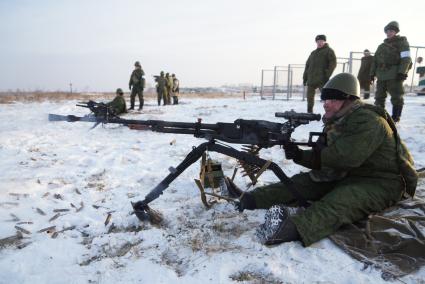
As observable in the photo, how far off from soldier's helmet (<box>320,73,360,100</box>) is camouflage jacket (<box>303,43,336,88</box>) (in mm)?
6124

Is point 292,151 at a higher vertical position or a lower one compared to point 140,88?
lower

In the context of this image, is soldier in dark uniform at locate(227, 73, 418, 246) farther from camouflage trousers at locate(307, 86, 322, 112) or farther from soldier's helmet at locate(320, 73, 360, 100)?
camouflage trousers at locate(307, 86, 322, 112)

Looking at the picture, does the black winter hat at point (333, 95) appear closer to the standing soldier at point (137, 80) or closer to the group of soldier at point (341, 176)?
the group of soldier at point (341, 176)

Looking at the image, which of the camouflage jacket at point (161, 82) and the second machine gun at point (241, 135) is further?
the camouflage jacket at point (161, 82)

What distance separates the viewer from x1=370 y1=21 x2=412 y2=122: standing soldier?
7.44 m

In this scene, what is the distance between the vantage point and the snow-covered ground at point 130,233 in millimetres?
2746

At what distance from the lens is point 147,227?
3682mm

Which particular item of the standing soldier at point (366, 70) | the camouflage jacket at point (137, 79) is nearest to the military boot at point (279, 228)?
the standing soldier at point (366, 70)

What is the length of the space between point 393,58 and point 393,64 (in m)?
0.13

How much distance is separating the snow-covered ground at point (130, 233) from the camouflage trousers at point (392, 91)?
4.21ft

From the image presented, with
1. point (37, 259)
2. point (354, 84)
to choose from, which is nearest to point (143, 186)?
point (37, 259)

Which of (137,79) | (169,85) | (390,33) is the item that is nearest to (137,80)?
(137,79)

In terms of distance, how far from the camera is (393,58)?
7543mm

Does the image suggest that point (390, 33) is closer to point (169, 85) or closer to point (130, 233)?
point (130, 233)
